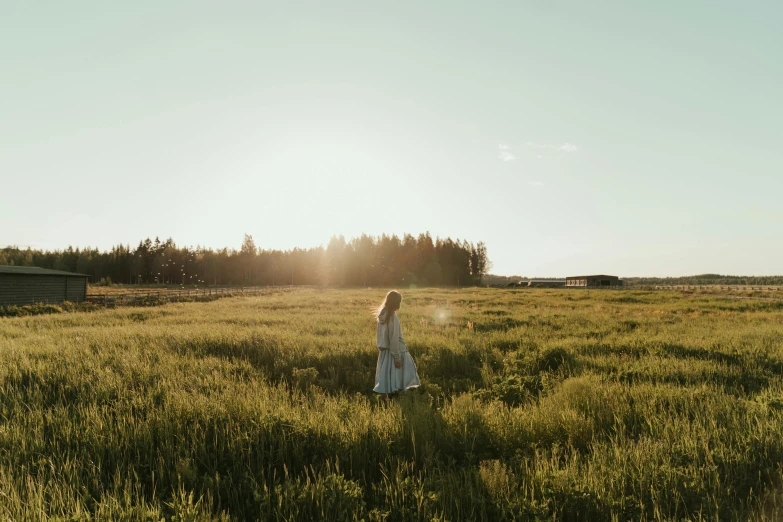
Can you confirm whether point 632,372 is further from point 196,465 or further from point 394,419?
point 196,465

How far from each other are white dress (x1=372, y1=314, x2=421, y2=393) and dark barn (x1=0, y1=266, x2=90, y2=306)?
36.1m

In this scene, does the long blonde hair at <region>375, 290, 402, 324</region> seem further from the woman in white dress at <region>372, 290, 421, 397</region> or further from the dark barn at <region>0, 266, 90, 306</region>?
the dark barn at <region>0, 266, 90, 306</region>

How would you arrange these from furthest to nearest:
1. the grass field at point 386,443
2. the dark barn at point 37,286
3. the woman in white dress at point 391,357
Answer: the dark barn at point 37,286
the woman in white dress at point 391,357
the grass field at point 386,443

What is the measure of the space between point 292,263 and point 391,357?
123 m

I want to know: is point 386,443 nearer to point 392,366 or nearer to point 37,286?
point 392,366

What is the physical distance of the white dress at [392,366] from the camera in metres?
7.57

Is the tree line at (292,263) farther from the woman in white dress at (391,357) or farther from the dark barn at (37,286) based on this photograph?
the woman in white dress at (391,357)

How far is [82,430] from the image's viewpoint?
507 centimetres

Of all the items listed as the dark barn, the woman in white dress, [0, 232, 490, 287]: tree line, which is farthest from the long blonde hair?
[0, 232, 490, 287]: tree line

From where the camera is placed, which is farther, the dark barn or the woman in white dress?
the dark barn

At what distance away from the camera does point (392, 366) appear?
Answer: 7.72m

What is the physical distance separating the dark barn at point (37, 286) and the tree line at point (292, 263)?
7768 centimetres

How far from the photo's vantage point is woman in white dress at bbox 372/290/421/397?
757 centimetres

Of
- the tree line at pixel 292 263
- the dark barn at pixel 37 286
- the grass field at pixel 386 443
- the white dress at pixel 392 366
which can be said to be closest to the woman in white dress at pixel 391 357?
the white dress at pixel 392 366
